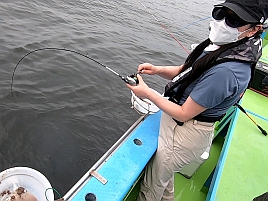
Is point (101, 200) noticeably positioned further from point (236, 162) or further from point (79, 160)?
point (79, 160)

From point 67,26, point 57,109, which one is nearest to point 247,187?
point 57,109

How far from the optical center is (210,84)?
166 cm

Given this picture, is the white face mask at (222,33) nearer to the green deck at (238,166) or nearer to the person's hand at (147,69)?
the person's hand at (147,69)

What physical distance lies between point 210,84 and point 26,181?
5.02ft

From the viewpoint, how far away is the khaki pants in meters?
2.07

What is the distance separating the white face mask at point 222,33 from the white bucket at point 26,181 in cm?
159

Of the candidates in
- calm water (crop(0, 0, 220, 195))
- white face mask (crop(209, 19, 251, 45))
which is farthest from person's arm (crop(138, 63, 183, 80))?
calm water (crop(0, 0, 220, 195))

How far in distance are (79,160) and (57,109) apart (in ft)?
3.61

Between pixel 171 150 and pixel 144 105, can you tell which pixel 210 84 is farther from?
pixel 144 105

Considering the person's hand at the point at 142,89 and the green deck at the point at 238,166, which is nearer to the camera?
the person's hand at the point at 142,89

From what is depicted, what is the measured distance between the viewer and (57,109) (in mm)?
4613

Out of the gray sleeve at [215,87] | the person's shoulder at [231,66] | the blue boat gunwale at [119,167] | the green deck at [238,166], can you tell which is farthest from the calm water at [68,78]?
the person's shoulder at [231,66]

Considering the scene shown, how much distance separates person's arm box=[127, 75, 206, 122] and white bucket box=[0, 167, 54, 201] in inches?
38.9

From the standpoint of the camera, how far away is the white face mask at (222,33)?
1718 millimetres
